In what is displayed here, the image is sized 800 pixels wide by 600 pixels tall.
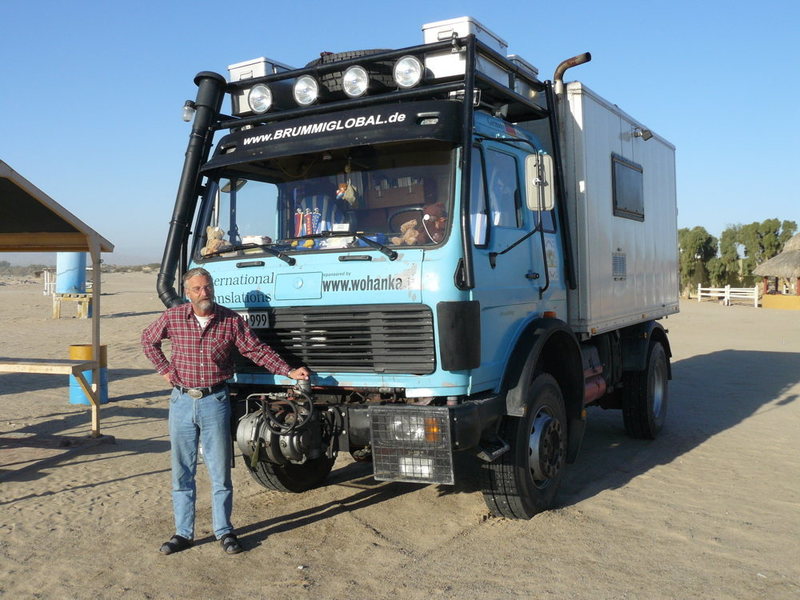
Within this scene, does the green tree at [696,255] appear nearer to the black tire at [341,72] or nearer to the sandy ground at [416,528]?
the sandy ground at [416,528]

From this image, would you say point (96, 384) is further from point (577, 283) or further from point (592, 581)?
point (592, 581)

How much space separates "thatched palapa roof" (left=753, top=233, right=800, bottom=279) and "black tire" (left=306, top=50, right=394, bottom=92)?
3698 cm

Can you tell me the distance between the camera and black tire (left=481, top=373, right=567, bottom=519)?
211 inches

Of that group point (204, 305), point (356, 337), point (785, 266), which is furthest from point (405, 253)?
point (785, 266)

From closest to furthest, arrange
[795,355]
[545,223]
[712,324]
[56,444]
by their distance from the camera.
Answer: [545,223], [56,444], [795,355], [712,324]

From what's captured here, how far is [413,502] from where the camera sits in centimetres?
621

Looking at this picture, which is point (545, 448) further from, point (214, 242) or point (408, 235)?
point (214, 242)

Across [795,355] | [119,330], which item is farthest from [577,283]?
[119,330]

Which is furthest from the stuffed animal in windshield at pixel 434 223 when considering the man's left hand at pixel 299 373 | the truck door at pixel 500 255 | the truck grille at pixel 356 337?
the man's left hand at pixel 299 373

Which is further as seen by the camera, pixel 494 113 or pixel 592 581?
pixel 494 113

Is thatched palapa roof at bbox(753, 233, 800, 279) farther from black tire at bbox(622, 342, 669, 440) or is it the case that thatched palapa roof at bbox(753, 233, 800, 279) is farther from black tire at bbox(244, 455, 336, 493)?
black tire at bbox(244, 455, 336, 493)

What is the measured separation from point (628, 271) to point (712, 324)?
20537 millimetres

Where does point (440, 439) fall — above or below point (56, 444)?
above

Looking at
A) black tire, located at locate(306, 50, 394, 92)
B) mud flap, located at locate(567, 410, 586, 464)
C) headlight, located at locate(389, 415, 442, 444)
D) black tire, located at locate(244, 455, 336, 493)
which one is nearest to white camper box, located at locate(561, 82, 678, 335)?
mud flap, located at locate(567, 410, 586, 464)
